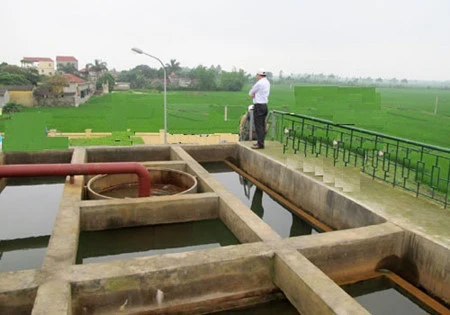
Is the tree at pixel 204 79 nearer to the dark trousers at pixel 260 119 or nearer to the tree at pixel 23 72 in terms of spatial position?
the tree at pixel 23 72

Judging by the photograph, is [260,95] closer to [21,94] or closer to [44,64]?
[21,94]

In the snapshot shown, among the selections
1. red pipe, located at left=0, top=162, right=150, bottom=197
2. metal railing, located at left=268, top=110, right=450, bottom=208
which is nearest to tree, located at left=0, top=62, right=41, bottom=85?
metal railing, located at left=268, top=110, right=450, bottom=208

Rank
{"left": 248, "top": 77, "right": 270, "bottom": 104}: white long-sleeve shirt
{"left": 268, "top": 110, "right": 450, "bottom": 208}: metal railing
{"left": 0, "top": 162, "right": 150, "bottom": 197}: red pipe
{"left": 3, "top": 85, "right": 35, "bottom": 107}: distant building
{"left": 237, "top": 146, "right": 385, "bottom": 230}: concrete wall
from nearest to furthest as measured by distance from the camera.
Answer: {"left": 237, "top": 146, "right": 385, "bottom": 230}: concrete wall
{"left": 0, "top": 162, "right": 150, "bottom": 197}: red pipe
{"left": 268, "top": 110, "right": 450, "bottom": 208}: metal railing
{"left": 248, "top": 77, "right": 270, "bottom": 104}: white long-sleeve shirt
{"left": 3, "top": 85, "right": 35, "bottom": 107}: distant building

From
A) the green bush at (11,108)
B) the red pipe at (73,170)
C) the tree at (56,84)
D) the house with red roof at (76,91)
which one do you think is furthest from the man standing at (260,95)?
the house with red roof at (76,91)

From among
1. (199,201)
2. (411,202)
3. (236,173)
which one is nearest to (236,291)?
(199,201)

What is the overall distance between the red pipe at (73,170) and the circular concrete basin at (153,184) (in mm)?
1071

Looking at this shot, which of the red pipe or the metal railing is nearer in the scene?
the red pipe

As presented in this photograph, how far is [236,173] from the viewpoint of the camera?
30.0 ft

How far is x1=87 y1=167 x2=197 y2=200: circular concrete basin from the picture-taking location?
731 cm

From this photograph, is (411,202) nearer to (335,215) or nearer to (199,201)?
(335,215)

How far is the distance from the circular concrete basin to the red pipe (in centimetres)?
107

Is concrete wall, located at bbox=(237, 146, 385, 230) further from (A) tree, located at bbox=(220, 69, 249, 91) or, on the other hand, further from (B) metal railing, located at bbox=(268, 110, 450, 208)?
(A) tree, located at bbox=(220, 69, 249, 91)

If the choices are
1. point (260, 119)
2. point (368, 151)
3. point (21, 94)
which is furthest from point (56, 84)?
point (368, 151)

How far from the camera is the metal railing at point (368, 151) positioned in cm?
587
